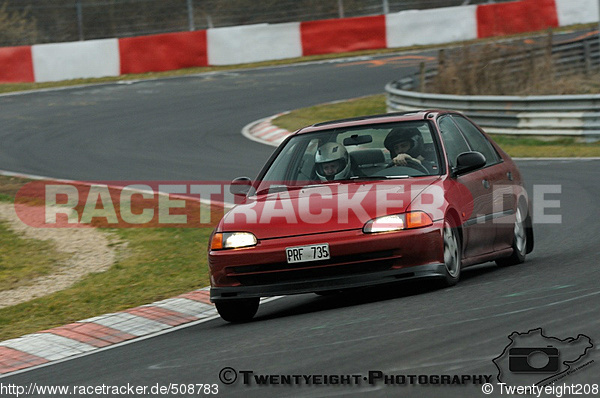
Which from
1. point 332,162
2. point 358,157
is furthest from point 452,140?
point 332,162

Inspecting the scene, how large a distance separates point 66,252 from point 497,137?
11031mm

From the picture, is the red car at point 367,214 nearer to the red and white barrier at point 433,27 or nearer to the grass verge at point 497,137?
the grass verge at point 497,137

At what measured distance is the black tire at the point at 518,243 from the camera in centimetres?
925

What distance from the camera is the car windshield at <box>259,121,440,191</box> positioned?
838 cm

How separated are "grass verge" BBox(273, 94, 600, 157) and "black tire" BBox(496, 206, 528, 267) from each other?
342 inches

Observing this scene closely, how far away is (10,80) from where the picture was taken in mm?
30594

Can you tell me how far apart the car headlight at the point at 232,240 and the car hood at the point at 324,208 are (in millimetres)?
35

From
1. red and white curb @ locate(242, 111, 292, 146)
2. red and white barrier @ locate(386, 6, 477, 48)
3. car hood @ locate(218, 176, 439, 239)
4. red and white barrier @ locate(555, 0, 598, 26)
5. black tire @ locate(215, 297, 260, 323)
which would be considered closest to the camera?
car hood @ locate(218, 176, 439, 239)

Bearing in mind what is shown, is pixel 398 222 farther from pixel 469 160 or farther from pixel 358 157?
pixel 358 157

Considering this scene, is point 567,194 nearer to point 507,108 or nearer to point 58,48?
point 507,108

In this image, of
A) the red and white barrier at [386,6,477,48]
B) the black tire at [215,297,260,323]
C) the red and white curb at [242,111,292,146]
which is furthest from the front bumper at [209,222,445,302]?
the red and white barrier at [386,6,477,48]

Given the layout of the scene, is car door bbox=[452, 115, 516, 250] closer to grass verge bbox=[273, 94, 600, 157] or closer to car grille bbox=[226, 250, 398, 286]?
car grille bbox=[226, 250, 398, 286]

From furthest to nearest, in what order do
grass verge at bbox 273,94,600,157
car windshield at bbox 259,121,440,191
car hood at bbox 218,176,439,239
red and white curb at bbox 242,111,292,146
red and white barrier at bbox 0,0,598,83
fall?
red and white barrier at bbox 0,0,598,83, red and white curb at bbox 242,111,292,146, grass verge at bbox 273,94,600,157, car windshield at bbox 259,121,440,191, car hood at bbox 218,176,439,239

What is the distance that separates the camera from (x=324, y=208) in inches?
299
